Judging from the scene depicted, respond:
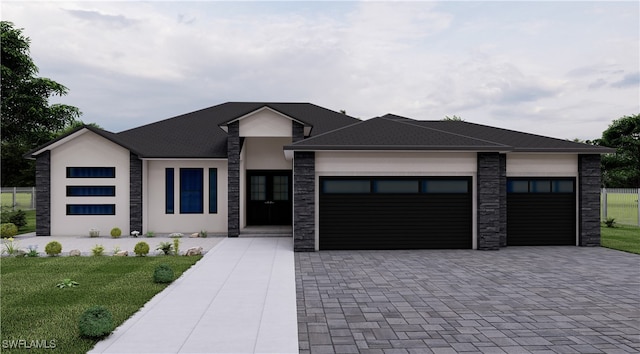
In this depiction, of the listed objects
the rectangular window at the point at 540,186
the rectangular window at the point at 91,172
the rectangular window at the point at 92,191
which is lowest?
the rectangular window at the point at 92,191

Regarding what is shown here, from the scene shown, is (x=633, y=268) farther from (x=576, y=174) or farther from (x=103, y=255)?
(x=103, y=255)

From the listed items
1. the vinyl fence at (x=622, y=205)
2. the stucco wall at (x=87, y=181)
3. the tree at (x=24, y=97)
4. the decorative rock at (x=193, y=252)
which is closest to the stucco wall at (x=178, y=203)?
the stucco wall at (x=87, y=181)

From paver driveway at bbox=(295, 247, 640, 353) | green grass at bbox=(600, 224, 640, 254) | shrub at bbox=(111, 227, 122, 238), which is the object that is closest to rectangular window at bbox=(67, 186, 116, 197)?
shrub at bbox=(111, 227, 122, 238)

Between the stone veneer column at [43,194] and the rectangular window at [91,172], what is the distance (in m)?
0.86

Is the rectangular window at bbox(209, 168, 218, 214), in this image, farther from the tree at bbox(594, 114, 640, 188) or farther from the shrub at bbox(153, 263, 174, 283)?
the tree at bbox(594, 114, 640, 188)

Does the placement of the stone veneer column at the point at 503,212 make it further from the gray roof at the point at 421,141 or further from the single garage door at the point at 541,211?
the gray roof at the point at 421,141

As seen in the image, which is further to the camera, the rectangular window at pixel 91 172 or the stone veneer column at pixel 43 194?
the rectangular window at pixel 91 172

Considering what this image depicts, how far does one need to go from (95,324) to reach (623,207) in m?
24.9

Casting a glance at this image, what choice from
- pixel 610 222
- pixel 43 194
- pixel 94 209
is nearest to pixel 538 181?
pixel 610 222

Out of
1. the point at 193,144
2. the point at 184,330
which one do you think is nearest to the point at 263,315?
the point at 184,330

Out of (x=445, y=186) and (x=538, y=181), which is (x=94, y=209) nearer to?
(x=445, y=186)

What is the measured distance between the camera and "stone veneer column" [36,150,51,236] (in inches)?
636

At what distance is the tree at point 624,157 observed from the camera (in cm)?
3541

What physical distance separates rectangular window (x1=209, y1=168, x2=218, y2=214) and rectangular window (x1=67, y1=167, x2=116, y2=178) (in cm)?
399
